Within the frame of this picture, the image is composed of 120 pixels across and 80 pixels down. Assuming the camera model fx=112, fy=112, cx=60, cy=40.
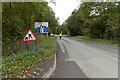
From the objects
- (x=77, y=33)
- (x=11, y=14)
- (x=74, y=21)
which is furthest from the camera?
(x=77, y=33)

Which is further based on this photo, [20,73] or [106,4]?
[106,4]

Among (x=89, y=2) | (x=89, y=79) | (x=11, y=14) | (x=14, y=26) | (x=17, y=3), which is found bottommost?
(x=89, y=79)

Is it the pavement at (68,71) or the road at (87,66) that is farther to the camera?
the road at (87,66)

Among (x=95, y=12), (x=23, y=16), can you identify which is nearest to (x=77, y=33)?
(x=95, y=12)

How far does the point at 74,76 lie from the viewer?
4828 millimetres

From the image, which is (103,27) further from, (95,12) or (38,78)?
(38,78)

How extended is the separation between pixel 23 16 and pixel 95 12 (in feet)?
68.4

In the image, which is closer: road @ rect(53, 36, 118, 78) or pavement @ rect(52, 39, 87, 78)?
pavement @ rect(52, 39, 87, 78)

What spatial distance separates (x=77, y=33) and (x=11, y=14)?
53699 millimetres

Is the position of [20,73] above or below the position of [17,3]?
below

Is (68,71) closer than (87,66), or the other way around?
(68,71)

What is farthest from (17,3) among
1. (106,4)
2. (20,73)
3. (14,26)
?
(106,4)

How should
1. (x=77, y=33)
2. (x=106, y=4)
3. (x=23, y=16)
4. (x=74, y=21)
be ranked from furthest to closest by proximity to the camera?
(x=77, y=33)
(x=74, y=21)
(x=106, y=4)
(x=23, y=16)

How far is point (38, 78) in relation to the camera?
428 cm
